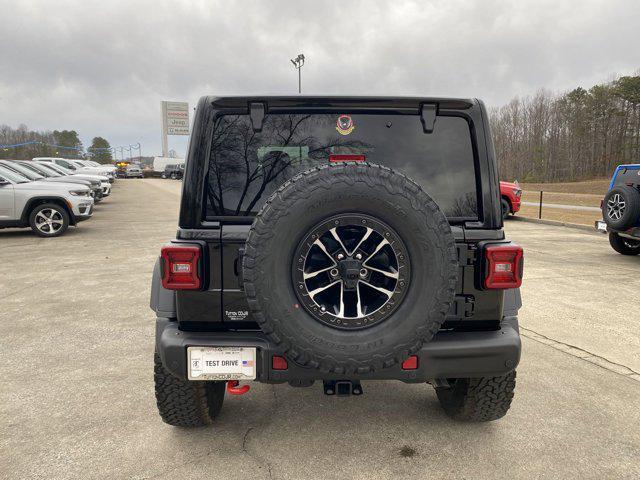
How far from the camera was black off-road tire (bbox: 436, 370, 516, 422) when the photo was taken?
274 centimetres

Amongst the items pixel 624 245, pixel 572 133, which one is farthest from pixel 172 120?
pixel 624 245

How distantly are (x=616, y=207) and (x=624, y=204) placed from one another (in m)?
0.23

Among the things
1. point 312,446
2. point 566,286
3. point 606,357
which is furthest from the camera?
point 566,286

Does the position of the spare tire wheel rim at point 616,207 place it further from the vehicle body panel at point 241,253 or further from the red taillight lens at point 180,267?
the red taillight lens at point 180,267

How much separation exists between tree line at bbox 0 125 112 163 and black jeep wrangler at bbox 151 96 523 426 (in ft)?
300

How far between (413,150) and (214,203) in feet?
3.50

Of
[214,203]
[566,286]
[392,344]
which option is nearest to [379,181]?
[392,344]

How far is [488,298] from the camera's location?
2.42 metres

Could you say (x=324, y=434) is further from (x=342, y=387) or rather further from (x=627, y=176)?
(x=627, y=176)

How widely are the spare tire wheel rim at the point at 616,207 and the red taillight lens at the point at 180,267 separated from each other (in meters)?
7.82

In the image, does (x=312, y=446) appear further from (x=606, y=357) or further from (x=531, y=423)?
(x=606, y=357)

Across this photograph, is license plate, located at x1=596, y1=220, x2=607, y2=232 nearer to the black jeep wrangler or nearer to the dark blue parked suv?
the dark blue parked suv

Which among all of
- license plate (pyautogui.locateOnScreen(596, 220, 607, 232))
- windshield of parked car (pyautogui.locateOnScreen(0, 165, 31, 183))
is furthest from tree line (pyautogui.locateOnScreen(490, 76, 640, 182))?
windshield of parked car (pyautogui.locateOnScreen(0, 165, 31, 183))

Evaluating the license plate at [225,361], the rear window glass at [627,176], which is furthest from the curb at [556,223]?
the license plate at [225,361]
